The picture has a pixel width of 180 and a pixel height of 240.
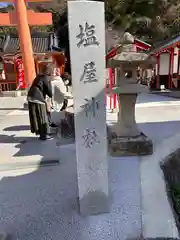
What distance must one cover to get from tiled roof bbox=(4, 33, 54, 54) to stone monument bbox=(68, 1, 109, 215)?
45.0 feet

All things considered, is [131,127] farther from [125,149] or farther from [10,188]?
[10,188]

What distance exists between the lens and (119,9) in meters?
16.3

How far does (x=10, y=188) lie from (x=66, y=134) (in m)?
2.01

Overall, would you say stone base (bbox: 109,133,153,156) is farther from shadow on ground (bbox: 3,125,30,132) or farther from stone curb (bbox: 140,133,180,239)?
shadow on ground (bbox: 3,125,30,132)

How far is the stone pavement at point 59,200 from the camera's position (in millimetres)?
2146

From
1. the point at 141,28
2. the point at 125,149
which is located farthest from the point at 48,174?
the point at 141,28

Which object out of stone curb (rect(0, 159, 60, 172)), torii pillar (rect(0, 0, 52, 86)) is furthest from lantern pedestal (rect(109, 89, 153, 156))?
torii pillar (rect(0, 0, 52, 86))

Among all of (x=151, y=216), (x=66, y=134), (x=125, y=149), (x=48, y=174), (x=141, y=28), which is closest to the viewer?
(x=151, y=216)

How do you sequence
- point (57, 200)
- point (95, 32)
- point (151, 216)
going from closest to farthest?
1. point (95, 32)
2. point (151, 216)
3. point (57, 200)

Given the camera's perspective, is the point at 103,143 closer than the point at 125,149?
Yes

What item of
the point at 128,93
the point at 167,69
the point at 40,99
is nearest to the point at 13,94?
the point at 167,69

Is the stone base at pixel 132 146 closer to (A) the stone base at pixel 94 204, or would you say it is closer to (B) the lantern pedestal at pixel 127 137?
(B) the lantern pedestal at pixel 127 137

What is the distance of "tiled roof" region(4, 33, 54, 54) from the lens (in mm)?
15102

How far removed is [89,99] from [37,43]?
15.2 m
